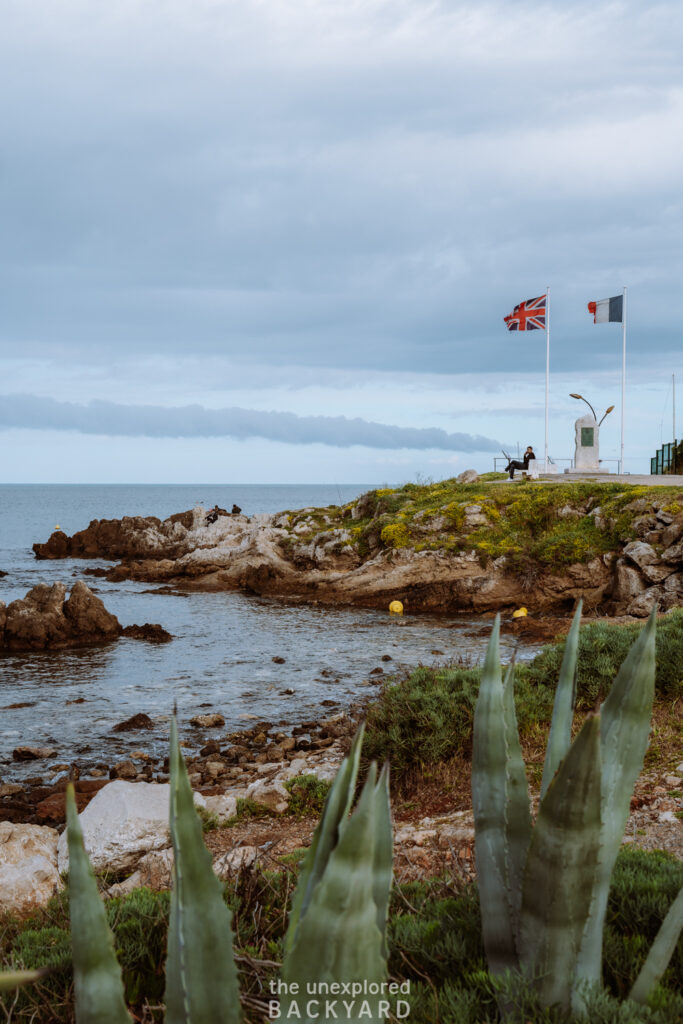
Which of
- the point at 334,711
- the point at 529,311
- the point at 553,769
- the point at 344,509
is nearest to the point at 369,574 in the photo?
the point at 344,509

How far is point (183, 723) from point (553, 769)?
10720 millimetres

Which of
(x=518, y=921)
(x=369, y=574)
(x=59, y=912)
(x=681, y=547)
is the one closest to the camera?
(x=518, y=921)

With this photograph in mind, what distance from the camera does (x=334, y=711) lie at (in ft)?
42.1

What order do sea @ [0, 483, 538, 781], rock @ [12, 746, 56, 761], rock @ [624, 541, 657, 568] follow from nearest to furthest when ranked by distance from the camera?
rock @ [12, 746, 56, 761] → sea @ [0, 483, 538, 781] → rock @ [624, 541, 657, 568]

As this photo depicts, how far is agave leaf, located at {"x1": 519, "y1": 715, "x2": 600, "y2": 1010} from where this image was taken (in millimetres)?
1870

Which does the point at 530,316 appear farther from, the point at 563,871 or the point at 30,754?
the point at 563,871

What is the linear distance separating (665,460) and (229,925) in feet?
130

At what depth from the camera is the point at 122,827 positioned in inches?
261

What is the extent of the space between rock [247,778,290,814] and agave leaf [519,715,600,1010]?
5.71 meters

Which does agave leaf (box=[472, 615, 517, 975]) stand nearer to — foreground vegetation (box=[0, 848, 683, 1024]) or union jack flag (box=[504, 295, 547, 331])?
foreground vegetation (box=[0, 848, 683, 1024])

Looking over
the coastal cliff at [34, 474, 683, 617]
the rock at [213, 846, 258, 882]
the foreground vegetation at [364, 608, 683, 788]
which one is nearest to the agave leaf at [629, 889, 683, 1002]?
the rock at [213, 846, 258, 882]

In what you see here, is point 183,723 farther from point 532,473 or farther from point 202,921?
point 532,473

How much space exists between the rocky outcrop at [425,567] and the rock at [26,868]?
592 inches

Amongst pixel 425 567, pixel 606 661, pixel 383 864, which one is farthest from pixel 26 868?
pixel 425 567
